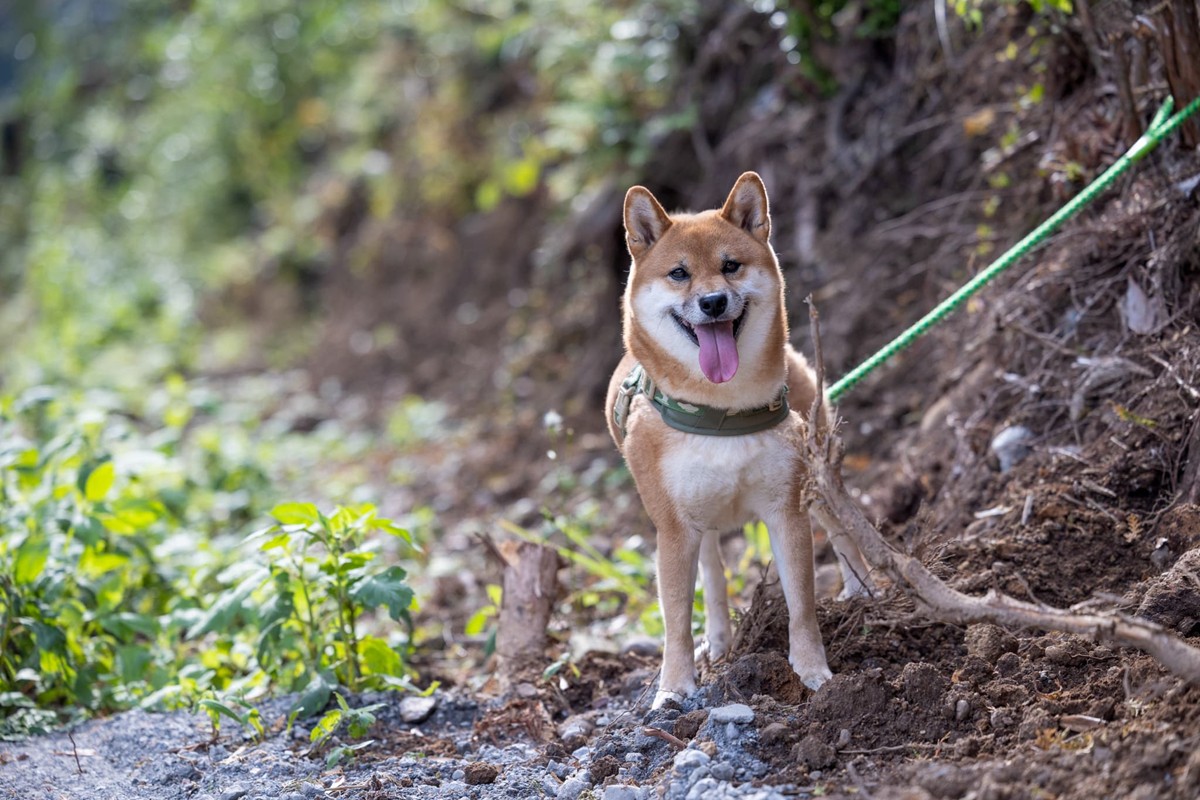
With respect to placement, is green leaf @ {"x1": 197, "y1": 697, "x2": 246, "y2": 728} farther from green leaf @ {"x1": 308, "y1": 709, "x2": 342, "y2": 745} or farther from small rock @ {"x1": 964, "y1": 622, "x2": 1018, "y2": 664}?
small rock @ {"x1": 964, "y1": 622, "x2": 1018, "y2": 664}

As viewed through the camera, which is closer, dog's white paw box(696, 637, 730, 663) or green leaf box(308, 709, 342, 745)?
green leaf box(308, 709, 342, 745)

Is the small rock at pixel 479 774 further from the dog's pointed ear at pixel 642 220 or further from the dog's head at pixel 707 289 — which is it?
the dog's pointed ear at pixel 642 220

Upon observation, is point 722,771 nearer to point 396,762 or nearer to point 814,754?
point 814,754

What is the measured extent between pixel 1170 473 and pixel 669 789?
2138 millimetres

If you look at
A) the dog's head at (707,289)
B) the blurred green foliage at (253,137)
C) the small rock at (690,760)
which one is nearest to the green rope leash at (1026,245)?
the dog's head at (707,289)

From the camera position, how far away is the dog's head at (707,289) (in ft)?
12.4

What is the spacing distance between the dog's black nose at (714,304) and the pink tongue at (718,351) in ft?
0.19

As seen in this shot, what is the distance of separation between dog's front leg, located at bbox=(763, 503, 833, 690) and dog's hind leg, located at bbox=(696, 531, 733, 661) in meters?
0.45

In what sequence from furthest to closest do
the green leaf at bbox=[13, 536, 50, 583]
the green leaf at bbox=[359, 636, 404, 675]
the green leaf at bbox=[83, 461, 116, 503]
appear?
the green leaf at bbox=[83, 461, 116, 503] < the green leaf at bbox=[13, 536, 50, 583] < the green leaf at bbox=[359, 636, 404, 675]

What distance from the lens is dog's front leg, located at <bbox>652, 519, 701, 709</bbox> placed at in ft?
12.7

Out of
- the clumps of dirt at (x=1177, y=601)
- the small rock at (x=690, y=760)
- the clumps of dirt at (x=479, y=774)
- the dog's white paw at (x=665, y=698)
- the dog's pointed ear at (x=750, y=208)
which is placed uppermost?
the dog's pointed ear at (x=750, y=208)

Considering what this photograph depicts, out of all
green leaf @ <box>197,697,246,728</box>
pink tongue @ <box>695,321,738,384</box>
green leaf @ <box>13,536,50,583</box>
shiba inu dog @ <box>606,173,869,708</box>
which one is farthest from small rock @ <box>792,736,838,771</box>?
green leaf @ <box>13,536,50,583</box>

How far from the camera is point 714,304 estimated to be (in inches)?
148

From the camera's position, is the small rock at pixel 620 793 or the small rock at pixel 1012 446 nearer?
the small rock at pixel 620 793
